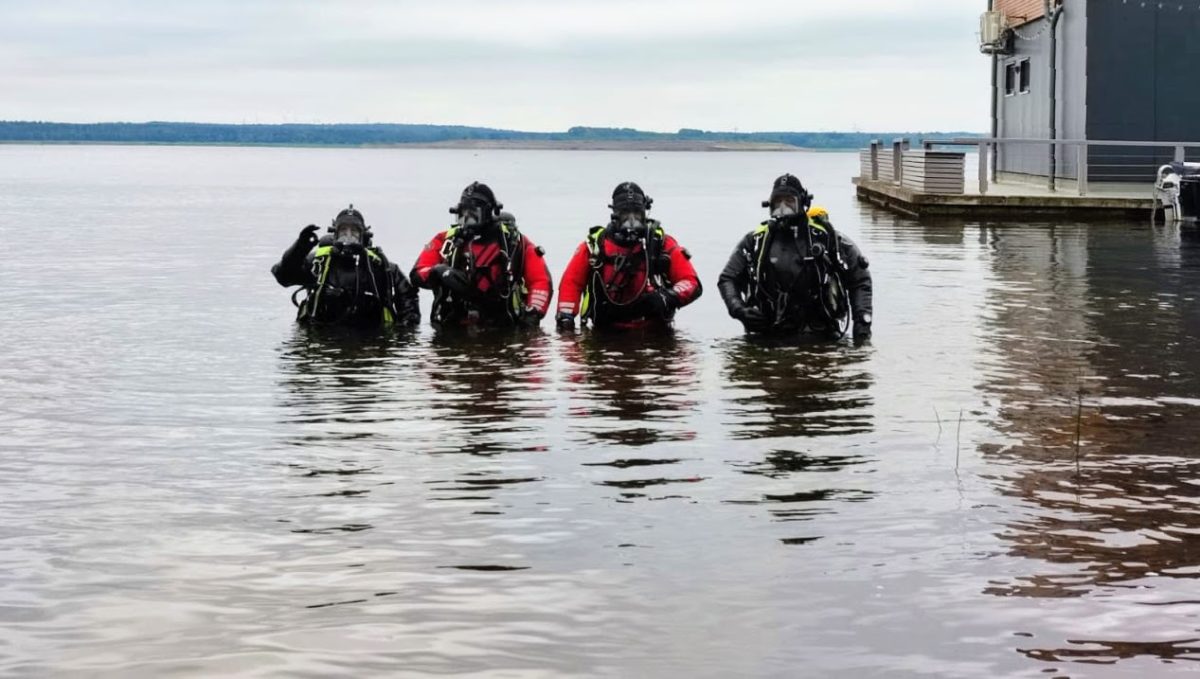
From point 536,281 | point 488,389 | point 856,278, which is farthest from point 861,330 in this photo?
point 488,389

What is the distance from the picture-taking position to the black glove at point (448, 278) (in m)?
13.8

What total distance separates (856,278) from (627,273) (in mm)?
1845

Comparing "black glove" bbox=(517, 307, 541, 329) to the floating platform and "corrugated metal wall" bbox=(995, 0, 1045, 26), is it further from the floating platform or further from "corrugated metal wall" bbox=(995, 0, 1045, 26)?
"corrugated metal wall" bbox=(995, 0, 1045, 26)

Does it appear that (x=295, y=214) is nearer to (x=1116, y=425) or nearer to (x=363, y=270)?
(x=363, y=270)

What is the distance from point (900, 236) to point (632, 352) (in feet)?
56.7

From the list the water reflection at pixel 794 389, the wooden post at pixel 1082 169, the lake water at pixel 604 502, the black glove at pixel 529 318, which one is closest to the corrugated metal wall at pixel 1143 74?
the wooden post at pixel 1082 169

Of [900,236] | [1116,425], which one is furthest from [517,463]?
[900,236]

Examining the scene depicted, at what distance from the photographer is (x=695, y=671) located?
5.19 meters

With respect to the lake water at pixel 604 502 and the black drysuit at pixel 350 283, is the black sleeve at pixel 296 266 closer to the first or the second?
the black drysuit at pixel 350 283

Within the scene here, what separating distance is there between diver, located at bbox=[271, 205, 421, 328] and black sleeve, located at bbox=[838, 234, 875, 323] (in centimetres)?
368

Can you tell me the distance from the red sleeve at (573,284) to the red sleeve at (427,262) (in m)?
1.04

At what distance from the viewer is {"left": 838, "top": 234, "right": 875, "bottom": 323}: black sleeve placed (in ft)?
44.7

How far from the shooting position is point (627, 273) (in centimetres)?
1412

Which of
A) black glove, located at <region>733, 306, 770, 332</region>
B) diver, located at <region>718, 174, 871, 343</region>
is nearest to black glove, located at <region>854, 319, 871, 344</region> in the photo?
diver, located at <region>718, 174, 871, 343</region>
